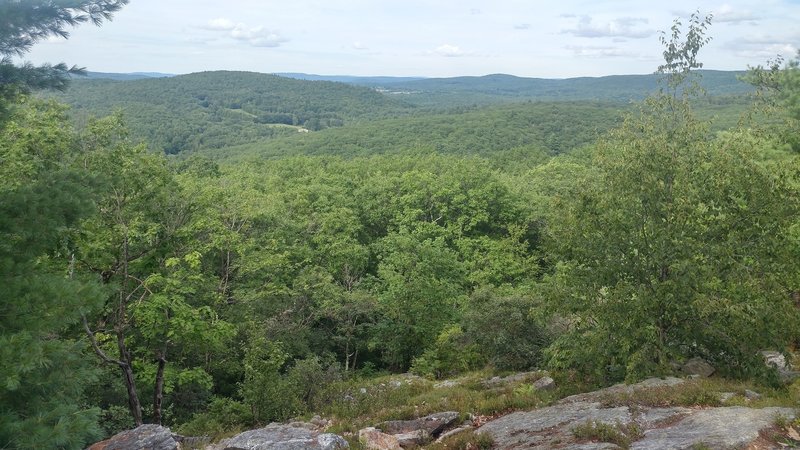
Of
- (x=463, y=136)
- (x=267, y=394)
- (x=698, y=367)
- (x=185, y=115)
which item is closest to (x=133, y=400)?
(x=267, y=394)

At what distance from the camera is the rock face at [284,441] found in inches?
375

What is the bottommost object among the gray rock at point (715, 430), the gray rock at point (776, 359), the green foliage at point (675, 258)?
the gray rock at point (776, 359)

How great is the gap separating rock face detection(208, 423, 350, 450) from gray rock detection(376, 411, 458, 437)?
1589mm

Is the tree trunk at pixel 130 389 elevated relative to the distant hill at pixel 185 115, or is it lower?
lower

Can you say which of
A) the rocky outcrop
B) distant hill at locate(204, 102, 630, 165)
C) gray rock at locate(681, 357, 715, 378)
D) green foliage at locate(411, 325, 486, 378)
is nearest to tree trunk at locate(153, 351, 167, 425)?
the rocky outcrop

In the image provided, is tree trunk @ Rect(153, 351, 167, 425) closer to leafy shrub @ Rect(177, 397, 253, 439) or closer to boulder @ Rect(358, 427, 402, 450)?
leafy shrub @ Rect(177, 397, 253, 439)

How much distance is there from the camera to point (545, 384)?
13.2m

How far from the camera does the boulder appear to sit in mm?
9664

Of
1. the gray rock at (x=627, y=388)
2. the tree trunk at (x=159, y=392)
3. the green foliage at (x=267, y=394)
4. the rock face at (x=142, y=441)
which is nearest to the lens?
the rock face at (x=142, y=441)

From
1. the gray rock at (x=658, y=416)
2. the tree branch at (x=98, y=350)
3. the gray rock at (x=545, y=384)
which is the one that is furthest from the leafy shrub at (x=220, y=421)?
the gray rock at (x=658, y=416)

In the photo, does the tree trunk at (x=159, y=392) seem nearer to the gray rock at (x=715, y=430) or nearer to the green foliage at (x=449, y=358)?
the green foliage at (x=449, y=358)

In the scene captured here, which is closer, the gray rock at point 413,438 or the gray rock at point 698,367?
the gray rock at point 413,438

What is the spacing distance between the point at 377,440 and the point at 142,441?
4277 mm

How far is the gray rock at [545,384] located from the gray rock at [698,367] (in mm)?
2756
